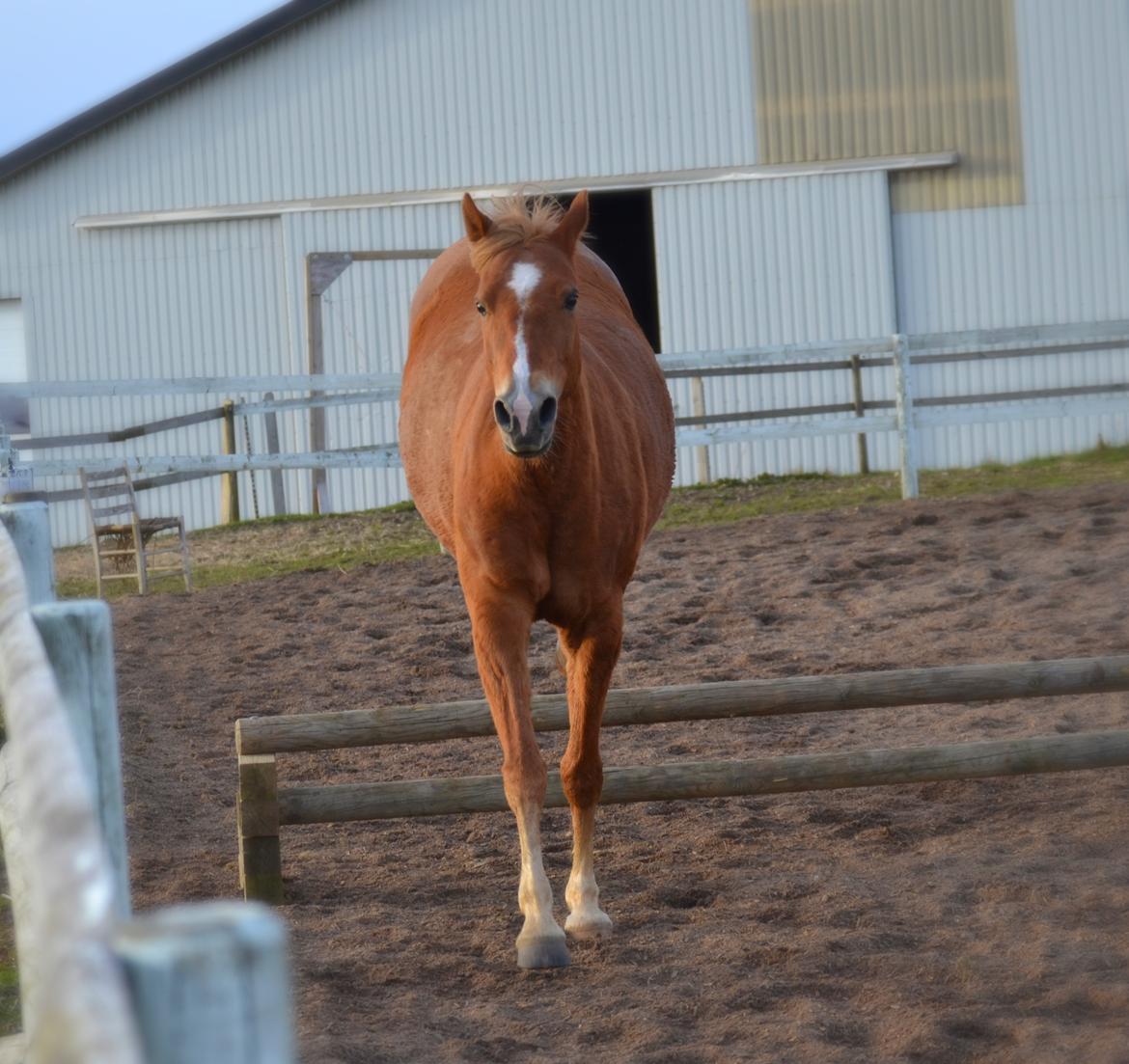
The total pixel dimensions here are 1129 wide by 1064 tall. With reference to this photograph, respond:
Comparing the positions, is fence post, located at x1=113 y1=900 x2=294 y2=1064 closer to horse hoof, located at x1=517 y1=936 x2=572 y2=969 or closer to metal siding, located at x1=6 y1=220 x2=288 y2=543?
horse hoof, located at x1=517 y1=936 x2=572 y2=969

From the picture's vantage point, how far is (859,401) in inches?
591

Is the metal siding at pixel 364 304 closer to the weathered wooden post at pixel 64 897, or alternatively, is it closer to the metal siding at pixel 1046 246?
the metal siding at pixel 1046 246

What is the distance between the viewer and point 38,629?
6.75 ft

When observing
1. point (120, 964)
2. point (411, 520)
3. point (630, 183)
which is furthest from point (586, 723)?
point (630, 183)

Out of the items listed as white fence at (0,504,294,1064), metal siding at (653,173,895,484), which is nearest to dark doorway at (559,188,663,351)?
metal siding at (653,173,895,484)

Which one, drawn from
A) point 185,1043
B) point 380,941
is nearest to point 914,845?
point 380,941

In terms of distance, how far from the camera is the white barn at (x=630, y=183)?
642 inches

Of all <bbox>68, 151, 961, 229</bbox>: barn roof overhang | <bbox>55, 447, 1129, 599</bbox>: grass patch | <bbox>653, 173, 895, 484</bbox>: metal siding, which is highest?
<bbox>68, 151, 961, 229</bbox>: barn roof overhang

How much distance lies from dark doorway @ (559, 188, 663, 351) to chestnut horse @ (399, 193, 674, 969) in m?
15.4

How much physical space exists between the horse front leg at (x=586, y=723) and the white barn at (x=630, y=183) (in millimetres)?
12062

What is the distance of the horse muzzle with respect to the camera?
386cm

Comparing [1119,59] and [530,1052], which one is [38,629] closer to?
[530,1052]

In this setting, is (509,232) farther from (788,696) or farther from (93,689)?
(93,689)

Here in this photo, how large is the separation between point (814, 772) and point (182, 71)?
14120 mm
